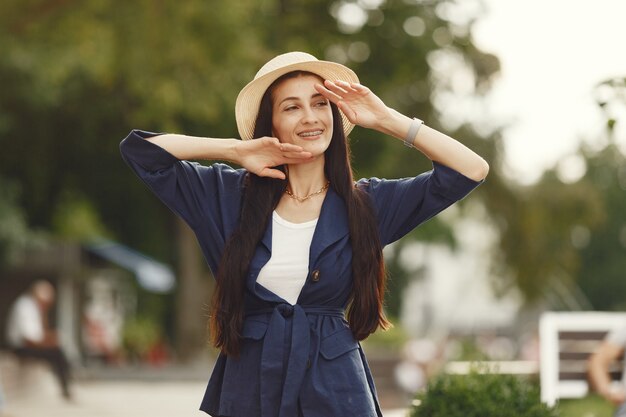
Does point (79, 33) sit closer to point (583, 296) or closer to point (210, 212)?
point (210, 212)

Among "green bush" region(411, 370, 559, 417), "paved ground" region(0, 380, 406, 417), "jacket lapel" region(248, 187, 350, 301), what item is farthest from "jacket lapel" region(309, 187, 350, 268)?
"paved ground" region(0, 380, 406, 417)

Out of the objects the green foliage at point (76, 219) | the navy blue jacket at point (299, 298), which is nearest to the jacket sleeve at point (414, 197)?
the navy blue jacket at point (299, 298)

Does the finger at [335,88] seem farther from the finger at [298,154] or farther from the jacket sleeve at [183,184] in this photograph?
the jacket sleeve at [183,184]

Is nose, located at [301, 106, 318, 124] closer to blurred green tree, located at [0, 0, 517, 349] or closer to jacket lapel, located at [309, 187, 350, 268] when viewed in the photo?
jacket lapel, located at [309, 187, 350, 268]

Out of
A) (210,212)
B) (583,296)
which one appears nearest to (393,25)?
(210,212)

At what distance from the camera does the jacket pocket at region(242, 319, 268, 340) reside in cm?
385

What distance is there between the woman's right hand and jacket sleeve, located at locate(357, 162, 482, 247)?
0.86ft

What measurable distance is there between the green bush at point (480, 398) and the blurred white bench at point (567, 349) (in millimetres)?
4432

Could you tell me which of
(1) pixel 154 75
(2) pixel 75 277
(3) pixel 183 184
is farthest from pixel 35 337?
(3) pixel 183 184

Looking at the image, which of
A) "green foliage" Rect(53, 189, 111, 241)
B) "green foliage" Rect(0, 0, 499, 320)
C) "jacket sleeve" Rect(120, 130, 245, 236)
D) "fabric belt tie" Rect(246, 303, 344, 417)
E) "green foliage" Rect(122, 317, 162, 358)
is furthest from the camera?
"green foliage" Rect(122, 317, 162, 358)

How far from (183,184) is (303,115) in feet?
1.44

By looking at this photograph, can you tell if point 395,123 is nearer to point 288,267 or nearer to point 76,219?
point 288,267

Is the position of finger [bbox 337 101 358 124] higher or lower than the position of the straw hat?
lower

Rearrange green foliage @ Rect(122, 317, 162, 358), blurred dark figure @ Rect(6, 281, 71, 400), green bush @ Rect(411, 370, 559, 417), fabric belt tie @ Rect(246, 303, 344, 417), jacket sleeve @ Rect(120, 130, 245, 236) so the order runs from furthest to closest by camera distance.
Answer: green foliage @ Rect(122, 317, 162, 358) < blurred dark figure @ Rect(6, 281, 71, 400) < green bush @ Rect(411, 370, 559, 417) < jacket sleeve @ Rect(120, 130, 245, 236) < fabric belt tie @ Rect(246, 303, 344, 417)
